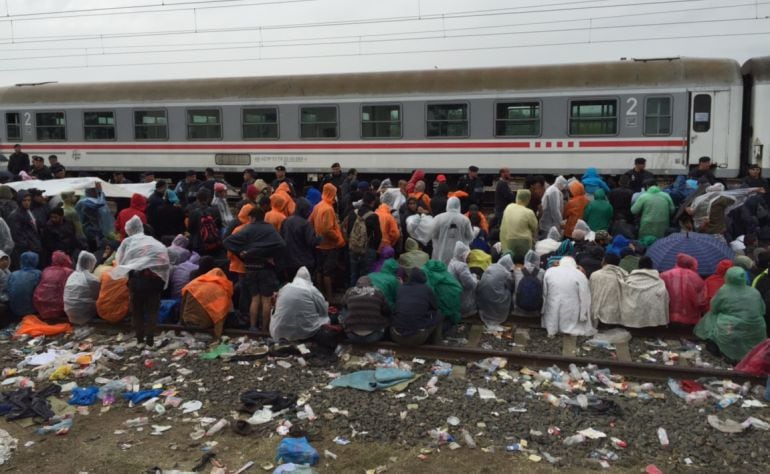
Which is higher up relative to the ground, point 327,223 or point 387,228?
point 327,223

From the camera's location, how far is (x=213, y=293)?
8.10 meters

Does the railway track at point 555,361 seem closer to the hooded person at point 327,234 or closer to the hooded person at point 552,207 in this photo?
the hooded person at point 327,234

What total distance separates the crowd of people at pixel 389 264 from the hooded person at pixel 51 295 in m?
0.02

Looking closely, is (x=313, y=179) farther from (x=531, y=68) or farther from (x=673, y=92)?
(x=673, y=92)

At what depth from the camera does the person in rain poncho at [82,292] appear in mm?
8594

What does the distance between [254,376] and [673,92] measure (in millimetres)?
10960

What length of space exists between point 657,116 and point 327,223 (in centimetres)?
850

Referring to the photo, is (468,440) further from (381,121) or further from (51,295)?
(381,121)

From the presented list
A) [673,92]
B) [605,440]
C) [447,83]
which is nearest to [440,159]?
[447,83]

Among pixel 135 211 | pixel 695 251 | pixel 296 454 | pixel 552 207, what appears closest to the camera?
pixel 296 454

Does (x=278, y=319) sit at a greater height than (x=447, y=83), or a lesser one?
lesser

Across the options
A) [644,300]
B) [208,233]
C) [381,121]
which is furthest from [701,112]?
[208,233]

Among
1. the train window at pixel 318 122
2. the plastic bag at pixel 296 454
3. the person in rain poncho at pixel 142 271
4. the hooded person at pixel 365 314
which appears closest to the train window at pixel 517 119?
the train window at pixel 318 122

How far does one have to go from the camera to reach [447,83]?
50.0ft
